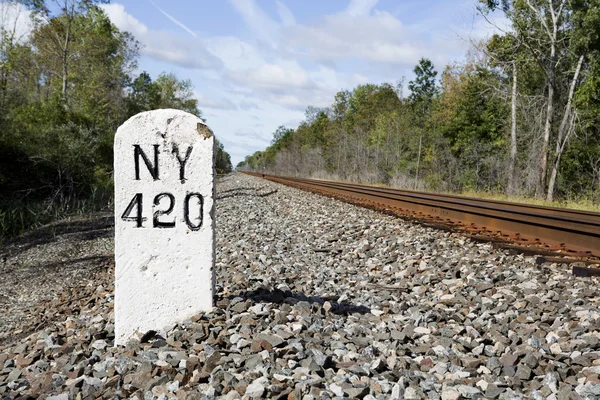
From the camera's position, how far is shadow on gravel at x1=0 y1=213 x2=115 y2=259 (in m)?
11.1

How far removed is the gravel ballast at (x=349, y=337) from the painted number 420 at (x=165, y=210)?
0.73 meters

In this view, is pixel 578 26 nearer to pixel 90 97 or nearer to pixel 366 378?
pixel 366 378

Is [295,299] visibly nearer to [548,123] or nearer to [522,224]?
[522,224]

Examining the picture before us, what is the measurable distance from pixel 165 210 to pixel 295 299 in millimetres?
1331

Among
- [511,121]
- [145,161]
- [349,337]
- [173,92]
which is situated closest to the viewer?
[349,337]

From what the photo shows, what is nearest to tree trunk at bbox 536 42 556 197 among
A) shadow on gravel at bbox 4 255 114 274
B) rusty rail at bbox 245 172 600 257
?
rusty rail at bbox 245 172 600 257

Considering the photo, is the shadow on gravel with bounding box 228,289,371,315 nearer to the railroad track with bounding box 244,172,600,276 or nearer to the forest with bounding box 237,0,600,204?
the railroad track with bounding box 244,172,600,276

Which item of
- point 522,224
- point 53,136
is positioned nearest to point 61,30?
point 53,136

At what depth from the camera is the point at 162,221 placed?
3699 millimetres

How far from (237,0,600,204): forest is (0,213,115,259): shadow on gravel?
15.6 meters

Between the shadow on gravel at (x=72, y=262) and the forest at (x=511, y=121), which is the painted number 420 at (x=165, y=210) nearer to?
the shadow on gravel at (x=72, y=262)

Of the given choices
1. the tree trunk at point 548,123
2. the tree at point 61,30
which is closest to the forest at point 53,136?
the tree at point 61,30

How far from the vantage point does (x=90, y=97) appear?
90.2ft

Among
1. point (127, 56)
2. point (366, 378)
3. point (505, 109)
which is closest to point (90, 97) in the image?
point (127, 56)
